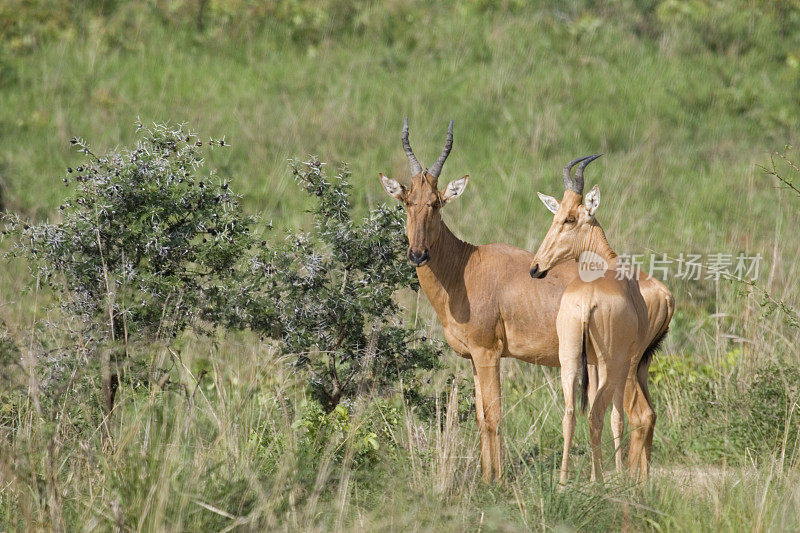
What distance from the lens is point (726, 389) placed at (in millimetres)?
9297

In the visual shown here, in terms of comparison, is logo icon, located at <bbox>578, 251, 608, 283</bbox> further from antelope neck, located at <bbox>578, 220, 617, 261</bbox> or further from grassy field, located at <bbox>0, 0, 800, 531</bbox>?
grassy field, located at <bbox>0, 0, 800, 531</bbox>

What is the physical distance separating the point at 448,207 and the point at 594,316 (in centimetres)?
784

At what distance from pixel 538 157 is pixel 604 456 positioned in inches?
357

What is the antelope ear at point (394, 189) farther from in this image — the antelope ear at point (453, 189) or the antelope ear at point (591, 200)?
the antelope ear at point (591, 200)

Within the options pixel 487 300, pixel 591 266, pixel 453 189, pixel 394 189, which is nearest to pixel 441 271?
pixel 487 300

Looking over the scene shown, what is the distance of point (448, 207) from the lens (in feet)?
48.0

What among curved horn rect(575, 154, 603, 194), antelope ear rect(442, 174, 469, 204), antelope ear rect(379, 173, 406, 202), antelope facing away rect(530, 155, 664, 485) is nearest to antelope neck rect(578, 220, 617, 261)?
antelope facing away rect(530, 155, 664, 485)

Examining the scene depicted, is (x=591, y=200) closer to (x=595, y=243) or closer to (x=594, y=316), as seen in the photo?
(x=595, y=243)

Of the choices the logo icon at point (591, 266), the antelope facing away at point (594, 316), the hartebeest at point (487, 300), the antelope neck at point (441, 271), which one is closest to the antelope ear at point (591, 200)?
the antelope facing away at point (594, 316)

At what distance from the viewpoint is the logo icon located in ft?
23.3

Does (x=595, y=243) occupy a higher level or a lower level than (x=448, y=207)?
higher

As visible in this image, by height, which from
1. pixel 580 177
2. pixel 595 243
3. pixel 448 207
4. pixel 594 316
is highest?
pixel 580 177

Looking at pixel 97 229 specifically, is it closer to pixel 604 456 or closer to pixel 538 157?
pixel 604 456

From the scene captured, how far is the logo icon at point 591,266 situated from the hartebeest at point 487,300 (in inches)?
16.9
